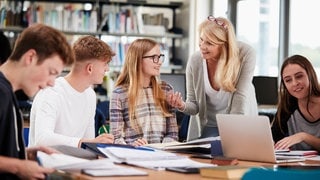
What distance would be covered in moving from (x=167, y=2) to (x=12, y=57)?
5475 millimetres

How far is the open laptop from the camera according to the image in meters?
2.16

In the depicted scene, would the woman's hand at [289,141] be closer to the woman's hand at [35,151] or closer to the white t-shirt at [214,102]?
the white t-shirt at [214,102]

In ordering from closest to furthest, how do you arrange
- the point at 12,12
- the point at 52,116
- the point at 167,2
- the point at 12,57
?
the point at 12,57 → the point at 52,116 → the point at 12,12 → the point at 167,2

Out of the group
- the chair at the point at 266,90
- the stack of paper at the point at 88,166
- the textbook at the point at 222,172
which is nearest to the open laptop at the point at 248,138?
the textbook at the point at 222,172

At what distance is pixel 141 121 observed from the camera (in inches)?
118

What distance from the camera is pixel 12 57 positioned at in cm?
181

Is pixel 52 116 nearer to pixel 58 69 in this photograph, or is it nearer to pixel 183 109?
pixel 58 69

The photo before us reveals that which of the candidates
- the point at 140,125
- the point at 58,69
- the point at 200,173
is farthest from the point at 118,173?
the point at 140,125

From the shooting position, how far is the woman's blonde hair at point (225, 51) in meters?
3.06

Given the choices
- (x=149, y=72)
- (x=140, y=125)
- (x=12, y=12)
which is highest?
(x=12, y=12)

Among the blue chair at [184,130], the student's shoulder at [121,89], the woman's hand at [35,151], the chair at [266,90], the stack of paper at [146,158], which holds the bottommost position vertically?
the blue chair at [184,130]

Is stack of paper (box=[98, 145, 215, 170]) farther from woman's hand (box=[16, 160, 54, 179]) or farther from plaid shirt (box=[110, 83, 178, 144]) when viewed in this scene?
plaid shirt (box=[110, 83, 178, 144])

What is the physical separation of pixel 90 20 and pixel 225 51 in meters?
3.87

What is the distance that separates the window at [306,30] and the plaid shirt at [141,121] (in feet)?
8.55
